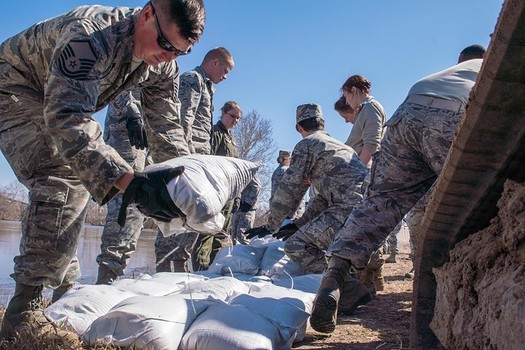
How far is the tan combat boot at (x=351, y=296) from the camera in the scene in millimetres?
3295

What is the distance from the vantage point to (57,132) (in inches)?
70.6

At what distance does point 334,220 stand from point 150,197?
2.34 m

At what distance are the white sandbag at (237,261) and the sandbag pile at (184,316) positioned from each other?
1.24 meters

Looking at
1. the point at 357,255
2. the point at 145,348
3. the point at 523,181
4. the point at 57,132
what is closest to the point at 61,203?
the point at 57,132

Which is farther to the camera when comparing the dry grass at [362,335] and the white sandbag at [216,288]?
the white sandbag at [216,288]

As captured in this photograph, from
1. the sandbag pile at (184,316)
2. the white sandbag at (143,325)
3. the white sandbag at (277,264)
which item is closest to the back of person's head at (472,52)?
the white sandbag at (277,264)

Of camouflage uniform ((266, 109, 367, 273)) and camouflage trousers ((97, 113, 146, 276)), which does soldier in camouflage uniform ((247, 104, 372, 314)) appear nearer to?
camouflage uniform ((266, 109, 367, 273))

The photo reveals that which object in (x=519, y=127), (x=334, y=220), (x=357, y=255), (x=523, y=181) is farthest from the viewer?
(x=334, y=220)

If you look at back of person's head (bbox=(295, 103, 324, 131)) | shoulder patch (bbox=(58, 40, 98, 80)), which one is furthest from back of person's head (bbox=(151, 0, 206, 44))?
back of person's head (bbox=(295, 103, 324, 131))

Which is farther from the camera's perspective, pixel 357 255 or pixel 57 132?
pixel 357 255

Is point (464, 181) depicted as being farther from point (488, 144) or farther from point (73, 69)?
point (73, 69)

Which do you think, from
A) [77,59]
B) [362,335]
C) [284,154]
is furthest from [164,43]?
[284,154]

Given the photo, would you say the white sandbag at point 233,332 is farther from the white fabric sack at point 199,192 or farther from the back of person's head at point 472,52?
the back of person's head at point 472,52

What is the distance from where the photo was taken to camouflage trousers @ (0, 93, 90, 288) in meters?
2.17
